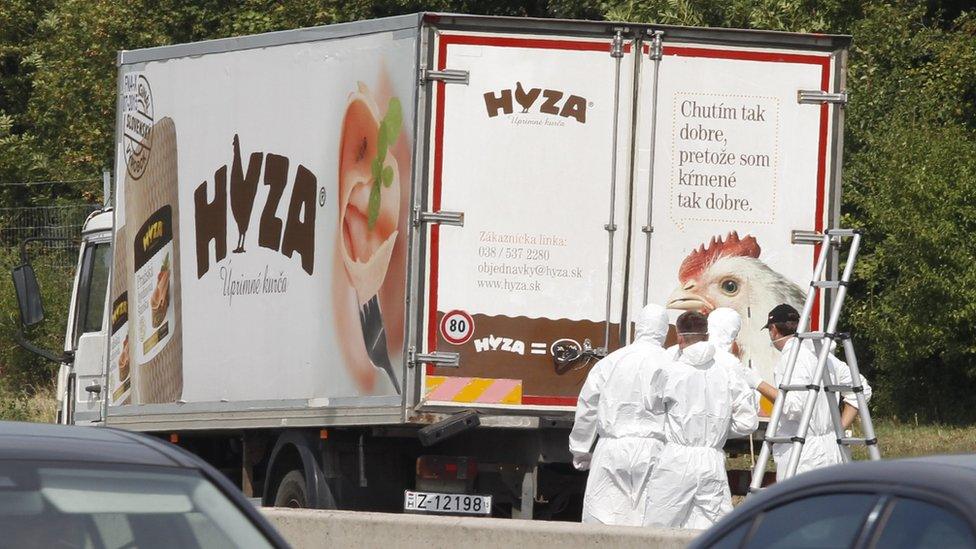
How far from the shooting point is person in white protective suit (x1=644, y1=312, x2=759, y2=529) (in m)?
Answer: 9.13

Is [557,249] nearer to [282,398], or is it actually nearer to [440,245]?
[440,245]

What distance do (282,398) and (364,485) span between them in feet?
2.60

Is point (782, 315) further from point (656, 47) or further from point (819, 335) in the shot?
point (656, 47)

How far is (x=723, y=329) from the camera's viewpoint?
985cm

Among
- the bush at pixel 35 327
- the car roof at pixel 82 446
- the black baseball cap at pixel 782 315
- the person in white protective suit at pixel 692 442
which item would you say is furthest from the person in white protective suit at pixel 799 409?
the bush at pixel 35 327

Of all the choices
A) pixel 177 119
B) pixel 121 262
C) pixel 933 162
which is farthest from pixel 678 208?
pixel 933 162

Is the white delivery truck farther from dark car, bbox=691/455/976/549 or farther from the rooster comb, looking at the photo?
dark car, bbox=691/455/976/549

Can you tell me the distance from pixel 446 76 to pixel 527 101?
0.49 meters

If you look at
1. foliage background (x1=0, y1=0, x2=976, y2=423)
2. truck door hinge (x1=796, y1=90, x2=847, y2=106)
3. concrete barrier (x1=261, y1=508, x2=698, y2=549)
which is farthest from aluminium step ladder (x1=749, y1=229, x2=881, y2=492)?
foliage background (x1=0, y1=0, x2=976, y2=423)

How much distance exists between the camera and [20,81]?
38.1m

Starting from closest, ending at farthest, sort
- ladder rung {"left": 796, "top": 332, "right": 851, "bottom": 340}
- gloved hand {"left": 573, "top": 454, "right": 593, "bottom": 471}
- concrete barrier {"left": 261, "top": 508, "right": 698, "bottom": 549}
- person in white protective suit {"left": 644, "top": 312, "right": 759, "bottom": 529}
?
concrete barrier {"left": 261, "top": 508, "right": 698, "bottom": 549}, person in white protective suit {"left": 644, "top": 312, "right": 759, "bottom": 529}, ladder rung {"left": 796, "top": 332, "right": 851, "bottom": 340}, gloved hand {"left": 573, "top": 454, "right": 593, "bottom": 471}

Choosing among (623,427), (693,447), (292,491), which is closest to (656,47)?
(623,427)

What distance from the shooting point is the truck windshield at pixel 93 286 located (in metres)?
13.6

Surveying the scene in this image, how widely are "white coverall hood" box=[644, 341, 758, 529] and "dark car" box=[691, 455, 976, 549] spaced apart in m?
4.60
